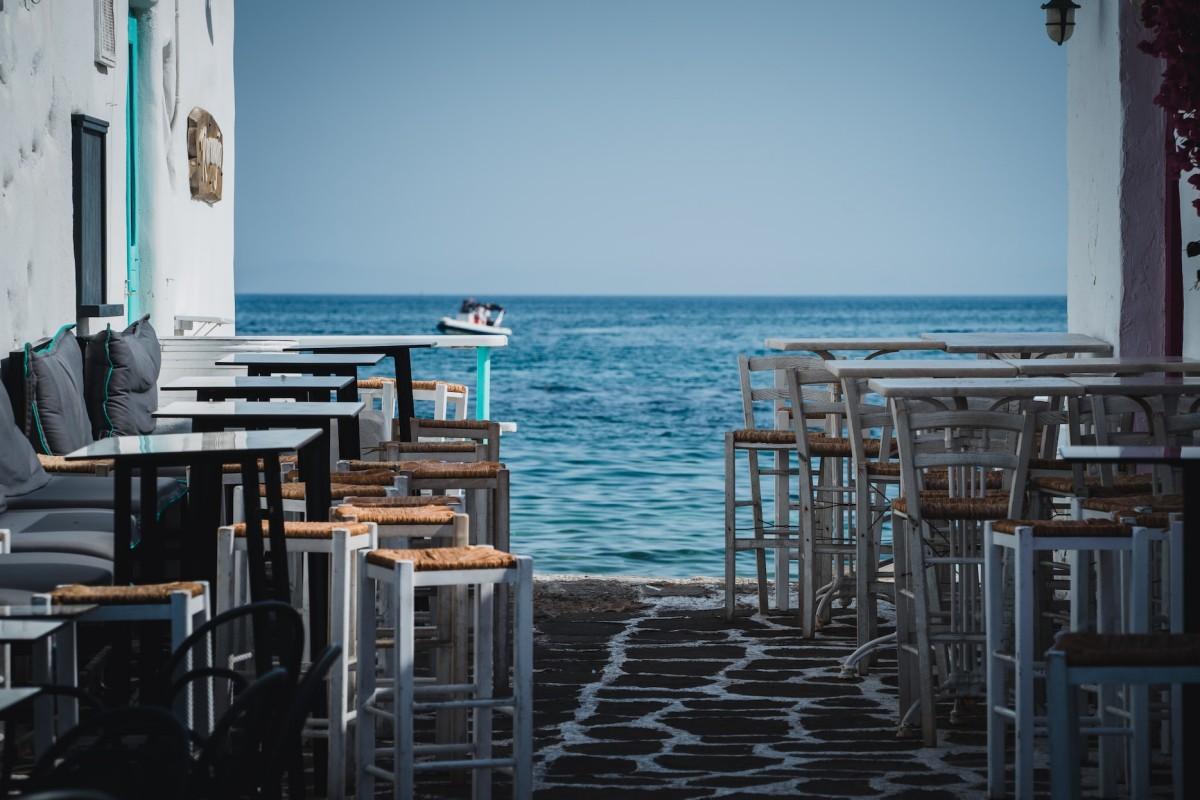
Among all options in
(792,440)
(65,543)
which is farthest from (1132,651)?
(792,440)

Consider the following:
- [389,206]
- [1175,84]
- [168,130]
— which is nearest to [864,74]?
[389,206]

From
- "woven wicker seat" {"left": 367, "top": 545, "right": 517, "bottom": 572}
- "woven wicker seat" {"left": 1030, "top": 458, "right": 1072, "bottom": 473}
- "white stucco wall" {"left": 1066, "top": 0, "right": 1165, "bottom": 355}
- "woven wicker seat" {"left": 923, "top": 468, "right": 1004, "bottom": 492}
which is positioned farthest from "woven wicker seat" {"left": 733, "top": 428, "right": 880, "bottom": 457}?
"woven wicker seat" {"left": 367, "top": 545, "right": 517, "bottom": 572}

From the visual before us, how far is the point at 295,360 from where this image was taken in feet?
21.8

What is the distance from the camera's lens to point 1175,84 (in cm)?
532

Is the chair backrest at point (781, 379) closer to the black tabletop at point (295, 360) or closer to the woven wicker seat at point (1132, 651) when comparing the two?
the black tabletop at point (295, 360)

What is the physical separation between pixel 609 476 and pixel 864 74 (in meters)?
40.6

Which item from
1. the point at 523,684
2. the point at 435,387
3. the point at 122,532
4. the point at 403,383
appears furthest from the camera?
the point at 435,387

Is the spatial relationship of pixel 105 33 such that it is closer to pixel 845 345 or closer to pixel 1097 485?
pixel 845 345

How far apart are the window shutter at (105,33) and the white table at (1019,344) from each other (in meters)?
3.93

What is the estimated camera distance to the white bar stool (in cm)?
354

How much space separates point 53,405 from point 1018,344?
152 inches

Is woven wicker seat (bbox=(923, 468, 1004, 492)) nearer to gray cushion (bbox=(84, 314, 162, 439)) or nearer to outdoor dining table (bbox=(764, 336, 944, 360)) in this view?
outdoor dining table (bbox=(764, 336, 944, 360))

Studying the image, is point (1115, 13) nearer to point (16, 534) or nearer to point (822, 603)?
point (822, 603)

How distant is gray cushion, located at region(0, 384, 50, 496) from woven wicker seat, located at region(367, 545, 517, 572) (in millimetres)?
2022
